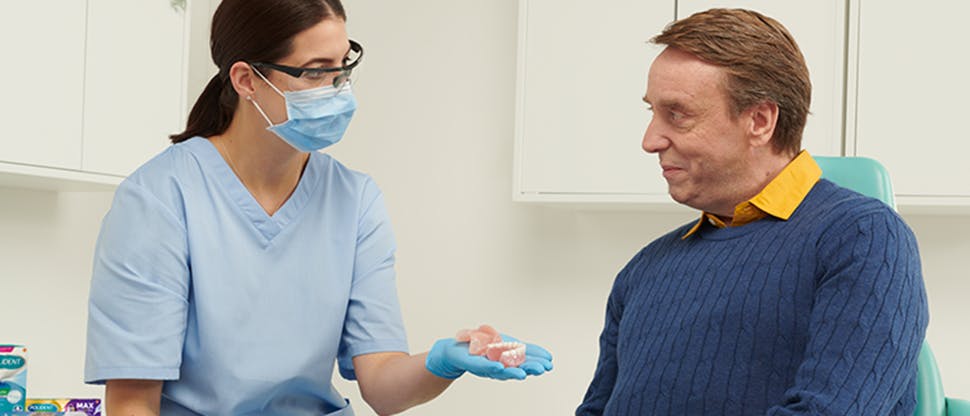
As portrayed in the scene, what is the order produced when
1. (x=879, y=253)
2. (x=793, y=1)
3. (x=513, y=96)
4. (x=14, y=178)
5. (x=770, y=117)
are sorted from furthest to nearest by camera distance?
1. (x=513, y=96)
2. (x=793, y=1)
3. (x=14, y=178)
4. (x=770, y=117)
5. (x=879, y=253)

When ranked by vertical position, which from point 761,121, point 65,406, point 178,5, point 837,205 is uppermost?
point 178,5

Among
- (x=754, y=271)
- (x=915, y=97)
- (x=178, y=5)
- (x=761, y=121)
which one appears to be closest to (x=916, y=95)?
(x=915, y=97)

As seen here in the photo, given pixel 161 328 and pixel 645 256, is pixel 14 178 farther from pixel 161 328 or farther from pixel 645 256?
pixel 645 256

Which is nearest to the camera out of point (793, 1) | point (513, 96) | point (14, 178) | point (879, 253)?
point (879, 253)

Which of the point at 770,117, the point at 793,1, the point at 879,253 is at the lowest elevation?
the point at 879,253

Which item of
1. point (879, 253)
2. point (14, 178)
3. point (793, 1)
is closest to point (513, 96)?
point (793, 1)

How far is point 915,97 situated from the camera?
2.31 m

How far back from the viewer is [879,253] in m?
1.19

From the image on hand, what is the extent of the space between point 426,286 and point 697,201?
1.68 meters

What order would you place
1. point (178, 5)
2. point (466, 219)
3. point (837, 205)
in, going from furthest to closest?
point (466, 219)
point (178, 5)
point (837, 205)

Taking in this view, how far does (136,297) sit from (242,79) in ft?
1.19

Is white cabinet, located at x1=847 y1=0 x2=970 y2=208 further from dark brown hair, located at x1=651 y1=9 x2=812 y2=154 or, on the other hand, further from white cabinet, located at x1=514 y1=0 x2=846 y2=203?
dark brown hair, located at x1=651 y1=9 x2=812 y2=154

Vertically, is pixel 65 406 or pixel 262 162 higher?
pixel 262 162

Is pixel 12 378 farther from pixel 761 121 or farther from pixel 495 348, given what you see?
pixel 761 121
